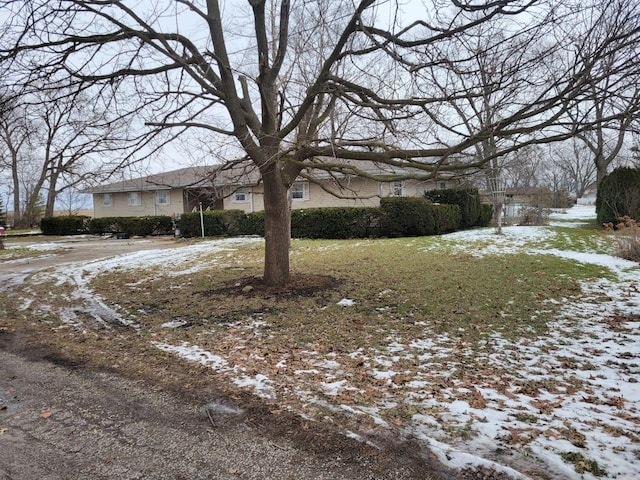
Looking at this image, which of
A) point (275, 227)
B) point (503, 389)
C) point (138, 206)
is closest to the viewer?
point (503, 389)

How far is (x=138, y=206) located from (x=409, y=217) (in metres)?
18.3

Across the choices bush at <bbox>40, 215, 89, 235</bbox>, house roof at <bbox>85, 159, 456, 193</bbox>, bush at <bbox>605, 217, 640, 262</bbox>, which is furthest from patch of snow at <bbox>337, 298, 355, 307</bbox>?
bush at <bbox>40, 215, 89, 235</bbox>

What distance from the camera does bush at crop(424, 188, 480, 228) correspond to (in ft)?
59.4

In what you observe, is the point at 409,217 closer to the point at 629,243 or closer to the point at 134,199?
the point at 629,243

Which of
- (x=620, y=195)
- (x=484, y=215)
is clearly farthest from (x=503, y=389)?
(x=484, y=215)

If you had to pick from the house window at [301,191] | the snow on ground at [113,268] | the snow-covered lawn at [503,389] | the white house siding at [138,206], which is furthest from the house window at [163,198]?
the snow-covered lawn at [503,389]

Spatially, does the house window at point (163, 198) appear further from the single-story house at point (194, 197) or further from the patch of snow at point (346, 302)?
the patch of snow at point (346, 302)

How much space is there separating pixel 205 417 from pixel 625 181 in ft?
58.2

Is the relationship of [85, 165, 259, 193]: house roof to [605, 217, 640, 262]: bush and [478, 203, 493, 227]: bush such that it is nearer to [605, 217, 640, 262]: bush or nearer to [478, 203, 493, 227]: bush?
[605, 217, 640, 262]: bush

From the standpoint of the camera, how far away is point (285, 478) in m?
2.37

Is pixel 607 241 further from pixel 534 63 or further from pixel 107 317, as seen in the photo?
pixel 107 317

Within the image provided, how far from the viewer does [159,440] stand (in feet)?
9.14

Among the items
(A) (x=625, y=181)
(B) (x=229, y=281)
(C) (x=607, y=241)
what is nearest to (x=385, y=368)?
(B) (x=229, y=281)

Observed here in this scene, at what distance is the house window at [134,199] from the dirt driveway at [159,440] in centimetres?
2419
